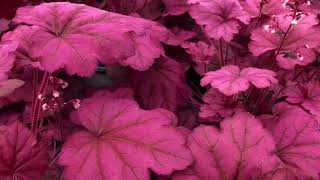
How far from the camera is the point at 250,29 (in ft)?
5.59

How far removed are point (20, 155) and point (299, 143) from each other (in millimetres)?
722

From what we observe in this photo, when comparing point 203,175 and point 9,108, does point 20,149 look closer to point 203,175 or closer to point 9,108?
point 203,175

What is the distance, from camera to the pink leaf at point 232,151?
1.01 m

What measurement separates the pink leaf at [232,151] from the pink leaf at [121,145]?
49 mm

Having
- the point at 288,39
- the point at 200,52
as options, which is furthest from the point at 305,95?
the point at 200,52

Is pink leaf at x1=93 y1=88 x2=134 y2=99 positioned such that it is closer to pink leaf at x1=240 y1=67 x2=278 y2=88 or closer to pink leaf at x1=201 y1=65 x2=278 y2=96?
pink leaf at x1=201 y1=65 x2=278 y2=96

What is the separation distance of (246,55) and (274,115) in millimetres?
422

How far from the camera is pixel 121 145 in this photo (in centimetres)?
100

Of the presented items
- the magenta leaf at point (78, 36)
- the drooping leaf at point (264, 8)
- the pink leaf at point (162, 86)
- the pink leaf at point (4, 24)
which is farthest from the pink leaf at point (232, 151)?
the pink leaf at point (4, 24)

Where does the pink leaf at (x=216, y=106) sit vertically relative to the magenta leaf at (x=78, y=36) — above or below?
below

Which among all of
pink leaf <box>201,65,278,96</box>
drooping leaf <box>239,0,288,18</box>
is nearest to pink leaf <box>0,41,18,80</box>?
pink leaf <box>201,65,278,96</box>

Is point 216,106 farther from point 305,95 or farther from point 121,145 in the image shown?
point 121,145

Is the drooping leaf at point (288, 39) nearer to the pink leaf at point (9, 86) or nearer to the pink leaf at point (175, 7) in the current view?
the pink leaf at point (175, 7)

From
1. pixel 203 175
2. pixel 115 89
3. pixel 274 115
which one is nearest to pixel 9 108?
pixel 115 89
